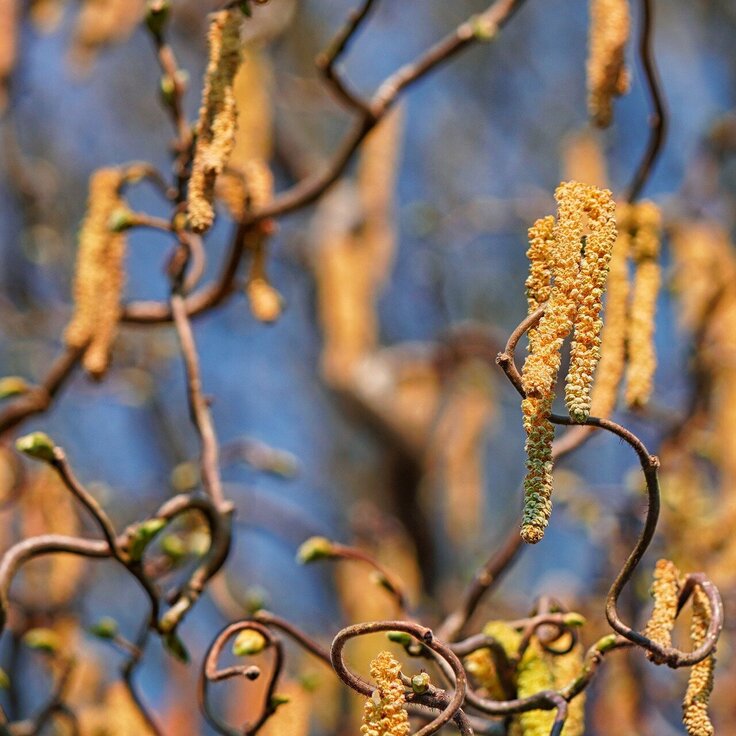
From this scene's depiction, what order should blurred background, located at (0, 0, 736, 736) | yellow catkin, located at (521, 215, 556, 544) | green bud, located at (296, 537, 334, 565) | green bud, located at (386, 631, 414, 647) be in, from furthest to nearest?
blurred background, located at (0, 0, 736, 736)
green bud, located at (296, 537, 334, 565)
green bud, located at (386, 631, 414, 647)
yellow catkin, located at (521, 215, 556, 544)

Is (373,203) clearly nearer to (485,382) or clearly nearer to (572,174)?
(485,382)

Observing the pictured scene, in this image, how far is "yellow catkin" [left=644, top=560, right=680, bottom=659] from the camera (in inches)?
42.9

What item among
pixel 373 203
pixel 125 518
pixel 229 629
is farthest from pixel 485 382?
pixel 229 629

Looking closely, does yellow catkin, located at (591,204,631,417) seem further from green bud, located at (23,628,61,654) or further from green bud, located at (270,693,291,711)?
green bud, located at (23,628,61,654)

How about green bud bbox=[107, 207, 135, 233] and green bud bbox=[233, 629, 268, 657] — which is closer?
green bud bbox=[233, 629, 268, 657]

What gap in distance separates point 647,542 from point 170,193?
863 millimetres

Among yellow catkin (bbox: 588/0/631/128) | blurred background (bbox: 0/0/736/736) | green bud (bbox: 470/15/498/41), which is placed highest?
green bud (bbox: 470/15/498/41)

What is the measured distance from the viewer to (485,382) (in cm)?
397

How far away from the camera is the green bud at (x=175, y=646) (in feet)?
4.55

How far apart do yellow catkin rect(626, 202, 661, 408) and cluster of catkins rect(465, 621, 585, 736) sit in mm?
322

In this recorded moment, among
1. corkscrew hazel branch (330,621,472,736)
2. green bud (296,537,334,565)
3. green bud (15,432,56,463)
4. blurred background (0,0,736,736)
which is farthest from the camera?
blurred background (0,0,736,736)

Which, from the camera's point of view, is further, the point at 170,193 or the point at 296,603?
the point at 296,603

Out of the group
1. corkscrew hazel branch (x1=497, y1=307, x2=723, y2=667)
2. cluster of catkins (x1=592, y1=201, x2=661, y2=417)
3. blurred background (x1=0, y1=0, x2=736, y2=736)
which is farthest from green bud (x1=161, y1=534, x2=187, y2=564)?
corkscrew hazel branch (x1=497, y1=307, x2=723, y2=667)

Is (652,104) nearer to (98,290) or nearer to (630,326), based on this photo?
(630,326)
